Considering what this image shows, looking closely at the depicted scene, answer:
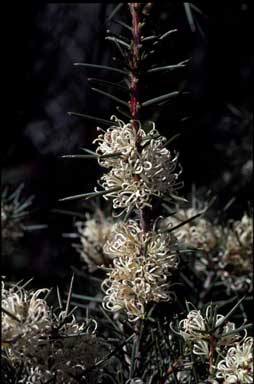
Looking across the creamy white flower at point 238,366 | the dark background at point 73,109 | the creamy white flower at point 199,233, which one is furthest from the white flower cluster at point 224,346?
the dark background at point 73,109

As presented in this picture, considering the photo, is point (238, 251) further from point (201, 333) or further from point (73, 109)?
point (73, 109)

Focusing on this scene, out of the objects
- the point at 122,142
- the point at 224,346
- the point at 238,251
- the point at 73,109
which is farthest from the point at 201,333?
the point at 73,109

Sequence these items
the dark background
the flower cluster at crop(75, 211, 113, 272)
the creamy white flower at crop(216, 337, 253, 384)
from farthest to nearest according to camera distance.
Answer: the dark background → the flower cluster at crop(75, 211, 113, 272) → the creamy white flower at crop(216, 337, 253, 384)

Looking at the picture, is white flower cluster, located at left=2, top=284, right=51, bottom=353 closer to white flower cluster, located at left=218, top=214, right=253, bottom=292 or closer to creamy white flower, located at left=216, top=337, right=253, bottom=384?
creamy white flower, located at left=216, top=337, right=253, bottom=384

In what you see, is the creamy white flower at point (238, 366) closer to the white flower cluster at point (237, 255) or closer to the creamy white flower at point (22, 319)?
the creamy white flower at point (22, 319)

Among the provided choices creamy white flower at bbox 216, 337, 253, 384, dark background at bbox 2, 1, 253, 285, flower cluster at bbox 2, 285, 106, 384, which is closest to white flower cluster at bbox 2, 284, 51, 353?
flower cluster at bbox 2, 285, 106, 384
